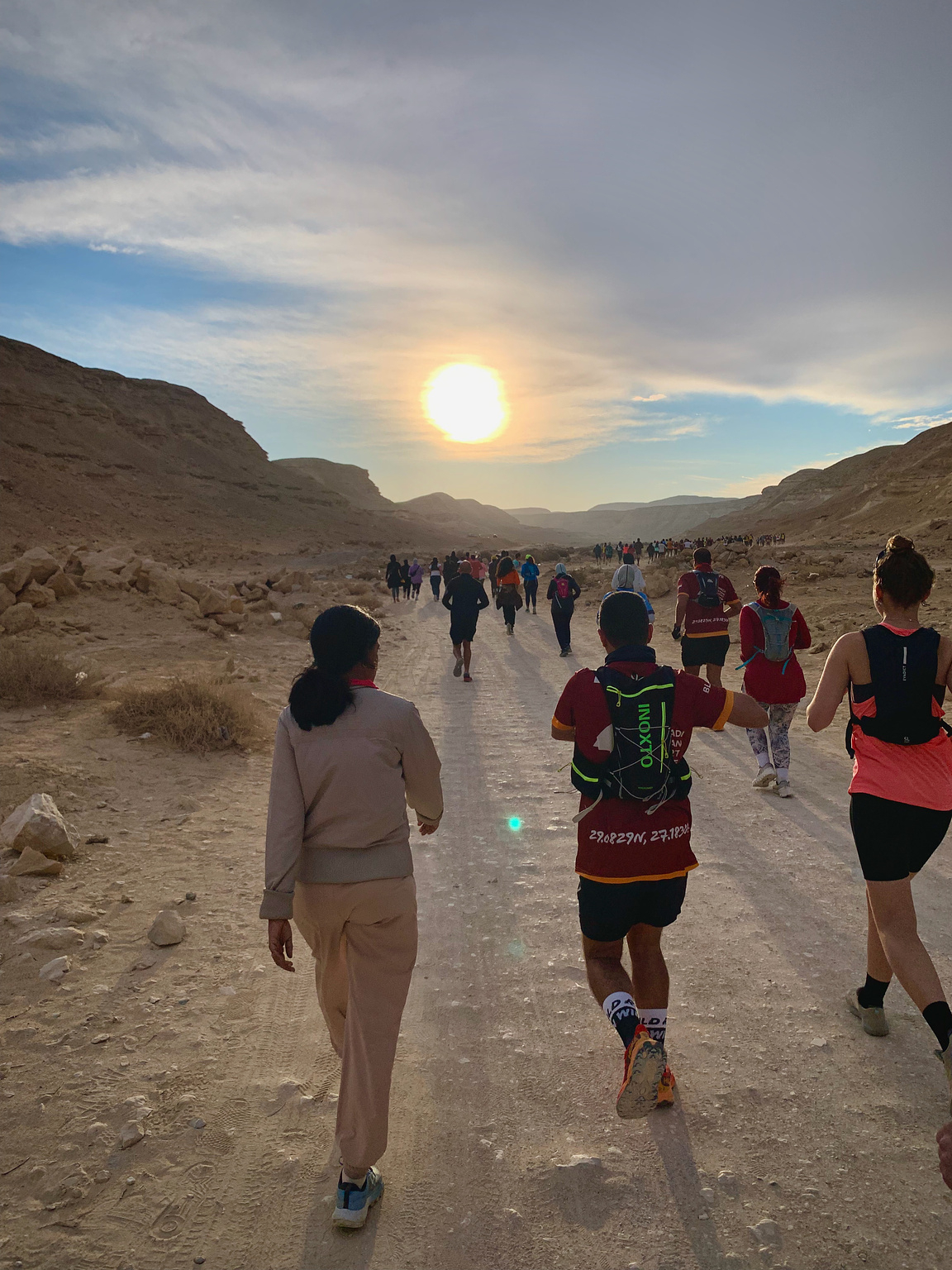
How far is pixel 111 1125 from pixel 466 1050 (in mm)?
1502

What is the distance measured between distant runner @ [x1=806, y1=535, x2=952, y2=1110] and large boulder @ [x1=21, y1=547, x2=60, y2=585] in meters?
15.4

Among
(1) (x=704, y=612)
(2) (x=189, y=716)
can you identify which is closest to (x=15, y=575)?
(2) (x=189, y=716)

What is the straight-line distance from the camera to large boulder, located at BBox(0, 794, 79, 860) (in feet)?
16.4

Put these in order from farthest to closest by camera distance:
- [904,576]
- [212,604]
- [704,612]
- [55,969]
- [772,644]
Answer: [212,604] < [704,612] < [772,644] < [55,969] < [904,576]

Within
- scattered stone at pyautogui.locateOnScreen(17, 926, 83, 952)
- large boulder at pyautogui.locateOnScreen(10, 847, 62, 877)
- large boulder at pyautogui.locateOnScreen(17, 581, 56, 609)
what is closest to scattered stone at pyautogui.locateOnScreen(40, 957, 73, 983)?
scattered stone at pyautogui.locateOnScreen(17, 926, 83, 952)

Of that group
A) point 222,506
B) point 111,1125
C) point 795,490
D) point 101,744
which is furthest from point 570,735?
point 795,490

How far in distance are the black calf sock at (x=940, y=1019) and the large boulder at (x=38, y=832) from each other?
5.23 meters

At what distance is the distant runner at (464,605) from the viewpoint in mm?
11906

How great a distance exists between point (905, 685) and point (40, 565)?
15806 millimetres

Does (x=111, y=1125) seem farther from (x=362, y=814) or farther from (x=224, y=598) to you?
(x=224, y=598)

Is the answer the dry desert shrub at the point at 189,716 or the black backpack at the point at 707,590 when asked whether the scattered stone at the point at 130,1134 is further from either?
the black backpack at the point at 707,590

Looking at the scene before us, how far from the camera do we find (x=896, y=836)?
2.94 metres

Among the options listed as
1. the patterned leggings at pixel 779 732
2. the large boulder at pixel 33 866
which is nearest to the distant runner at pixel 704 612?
the patterned leggings at pixel 779 732

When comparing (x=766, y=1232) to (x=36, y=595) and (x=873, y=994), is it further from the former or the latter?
(x=36, y=595)
